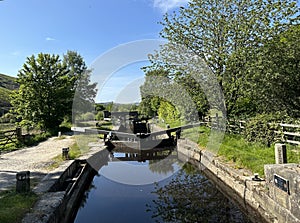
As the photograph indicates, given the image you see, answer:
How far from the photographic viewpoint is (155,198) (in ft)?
22.5

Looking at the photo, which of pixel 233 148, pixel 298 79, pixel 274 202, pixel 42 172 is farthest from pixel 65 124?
pixel 274 202

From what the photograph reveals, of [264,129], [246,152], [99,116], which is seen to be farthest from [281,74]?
[99,116]

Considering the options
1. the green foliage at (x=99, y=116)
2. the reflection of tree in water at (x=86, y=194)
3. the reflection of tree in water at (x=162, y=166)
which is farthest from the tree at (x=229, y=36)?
the green foliage at (x=99, y=116)

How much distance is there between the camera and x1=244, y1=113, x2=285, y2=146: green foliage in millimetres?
7934

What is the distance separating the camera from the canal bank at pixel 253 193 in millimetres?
4236

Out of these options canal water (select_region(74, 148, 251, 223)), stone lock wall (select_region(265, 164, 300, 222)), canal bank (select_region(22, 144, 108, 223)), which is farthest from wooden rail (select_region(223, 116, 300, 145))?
canal bank (select_region(22, 144, 108, 223))

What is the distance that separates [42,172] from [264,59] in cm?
944

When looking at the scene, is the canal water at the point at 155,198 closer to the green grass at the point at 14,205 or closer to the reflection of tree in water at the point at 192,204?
the reflection of tree in water at the point at 192,204

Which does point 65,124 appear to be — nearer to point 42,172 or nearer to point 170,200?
point 42,172

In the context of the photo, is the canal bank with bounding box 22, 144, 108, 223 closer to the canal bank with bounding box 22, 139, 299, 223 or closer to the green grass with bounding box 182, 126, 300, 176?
the canal bank with bounding box 22, 139, 299, 223

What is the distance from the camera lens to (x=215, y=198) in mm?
6492

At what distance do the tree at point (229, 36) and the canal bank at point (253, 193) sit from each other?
4728 mm

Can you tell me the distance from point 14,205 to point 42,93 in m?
16.0

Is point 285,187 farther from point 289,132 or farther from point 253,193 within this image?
point 289,132
